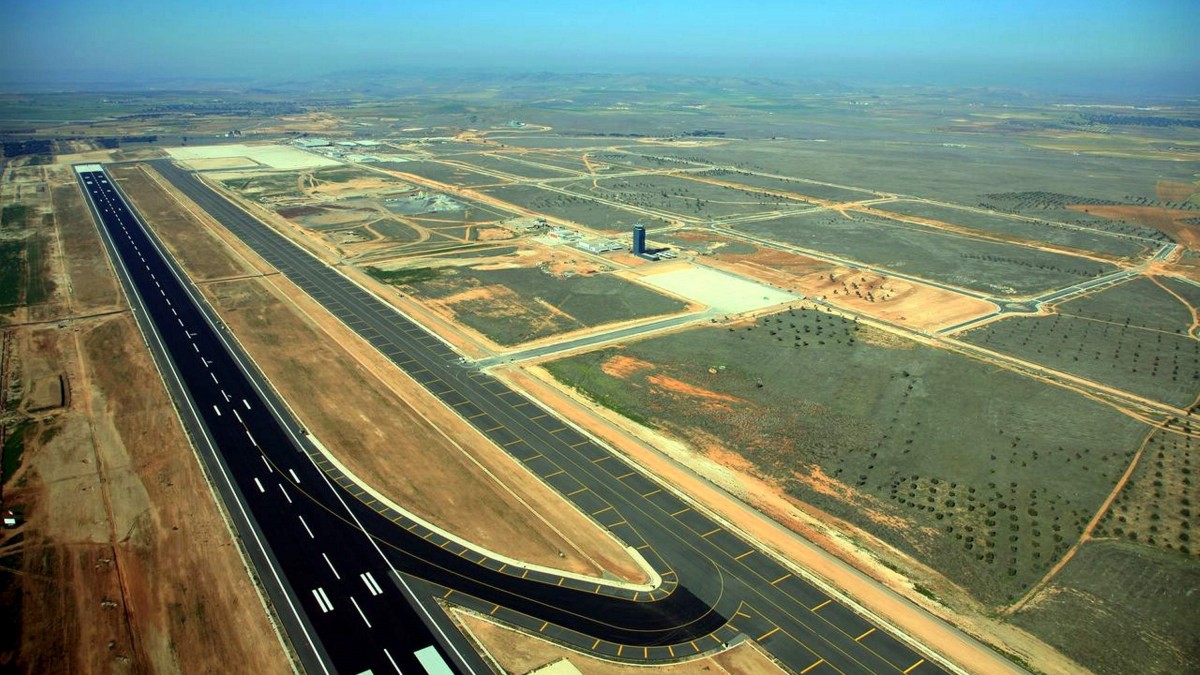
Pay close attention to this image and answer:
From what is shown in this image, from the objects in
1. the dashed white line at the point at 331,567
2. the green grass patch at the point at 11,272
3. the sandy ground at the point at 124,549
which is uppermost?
the green grass patch at the point at 11,272

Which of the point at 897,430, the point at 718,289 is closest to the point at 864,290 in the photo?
the point at 718,289

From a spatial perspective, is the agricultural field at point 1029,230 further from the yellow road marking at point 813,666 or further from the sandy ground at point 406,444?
the sandy ground at point 406,444

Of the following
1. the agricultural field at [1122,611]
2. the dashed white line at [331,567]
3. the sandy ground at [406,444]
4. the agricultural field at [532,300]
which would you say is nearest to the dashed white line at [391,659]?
the dashed white line at [331,567]

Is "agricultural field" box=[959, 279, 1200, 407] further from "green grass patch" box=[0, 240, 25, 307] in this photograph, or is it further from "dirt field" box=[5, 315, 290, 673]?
"green grass patch" box=[0, 240, 25, 307]

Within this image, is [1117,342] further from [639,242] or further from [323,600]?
[323,600]

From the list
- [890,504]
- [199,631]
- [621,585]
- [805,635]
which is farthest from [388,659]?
[890,504]

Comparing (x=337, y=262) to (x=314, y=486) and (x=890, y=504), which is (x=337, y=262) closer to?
(x=314, y=486)
